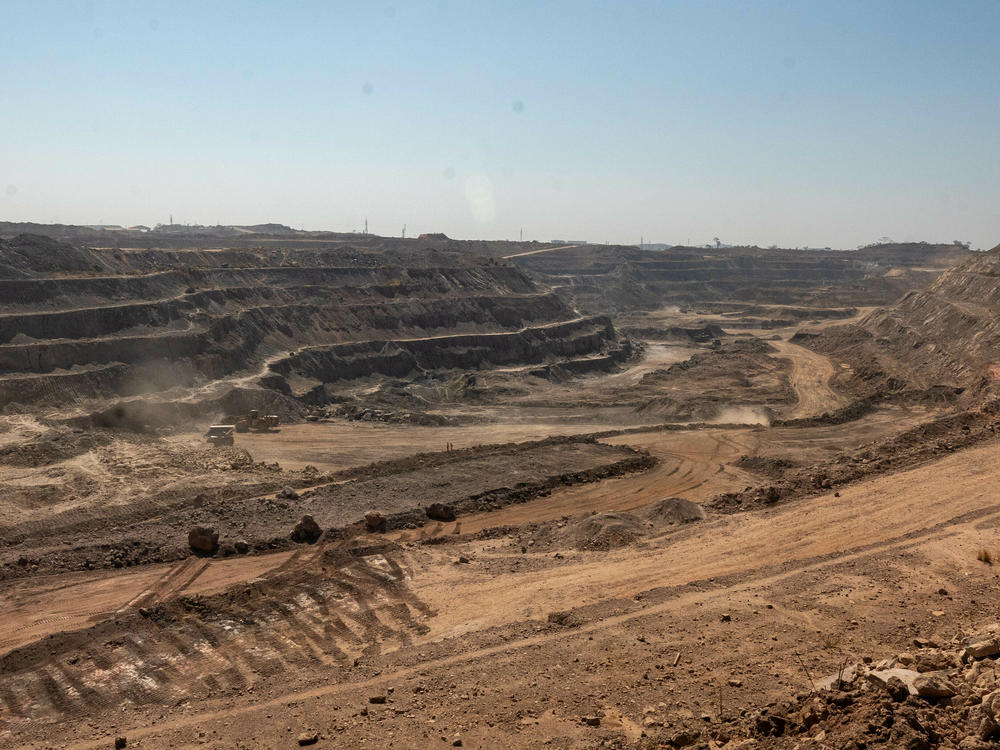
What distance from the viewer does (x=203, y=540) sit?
21984 millimetres

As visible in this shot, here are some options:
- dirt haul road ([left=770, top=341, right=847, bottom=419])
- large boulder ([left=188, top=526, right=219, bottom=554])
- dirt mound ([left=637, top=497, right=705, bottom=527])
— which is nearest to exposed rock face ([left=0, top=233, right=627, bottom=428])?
dirt haul road ([left=770, top=341, right=847, bottom=419])

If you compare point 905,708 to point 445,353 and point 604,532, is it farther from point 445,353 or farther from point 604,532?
point 445,353

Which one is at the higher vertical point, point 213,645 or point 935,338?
point 935,338

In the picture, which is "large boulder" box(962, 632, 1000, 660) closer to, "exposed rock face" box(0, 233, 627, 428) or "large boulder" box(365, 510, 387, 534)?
"large boulder" box(365, 510, 387, 534)

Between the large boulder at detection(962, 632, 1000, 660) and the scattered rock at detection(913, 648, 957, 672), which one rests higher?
the large boulder at detection(962, 632, 1000, 660)

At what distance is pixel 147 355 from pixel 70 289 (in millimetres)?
9149

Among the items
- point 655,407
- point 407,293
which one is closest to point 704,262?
point 407,293

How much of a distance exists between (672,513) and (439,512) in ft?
25.3

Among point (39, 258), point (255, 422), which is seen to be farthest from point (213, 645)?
point (39, 258)

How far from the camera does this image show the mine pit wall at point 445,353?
54656 millimetres

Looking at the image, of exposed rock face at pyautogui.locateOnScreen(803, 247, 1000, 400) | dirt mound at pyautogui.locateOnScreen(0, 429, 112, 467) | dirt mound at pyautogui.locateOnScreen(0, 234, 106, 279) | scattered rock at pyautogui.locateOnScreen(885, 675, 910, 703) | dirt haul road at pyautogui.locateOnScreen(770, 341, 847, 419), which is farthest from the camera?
dirt mound at pyautogui.locateOnScreen(0, 234, 106, 279)

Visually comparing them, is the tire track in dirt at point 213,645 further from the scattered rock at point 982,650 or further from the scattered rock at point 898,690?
the scattered rock at point 982,650

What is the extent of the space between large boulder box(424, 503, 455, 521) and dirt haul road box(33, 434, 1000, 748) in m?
4.50

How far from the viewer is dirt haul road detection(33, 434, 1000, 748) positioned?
11.7m
